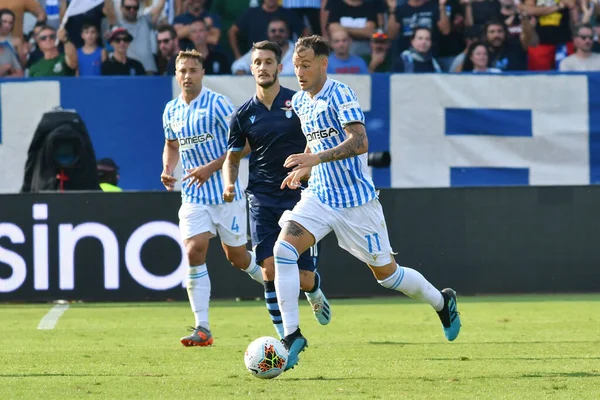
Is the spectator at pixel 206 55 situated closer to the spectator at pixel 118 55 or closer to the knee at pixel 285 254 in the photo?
the spectator at pixel 118 55

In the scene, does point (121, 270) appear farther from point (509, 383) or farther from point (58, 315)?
point (509, 383)

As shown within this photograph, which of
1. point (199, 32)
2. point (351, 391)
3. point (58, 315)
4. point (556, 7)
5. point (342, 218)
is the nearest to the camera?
point (351, 391)

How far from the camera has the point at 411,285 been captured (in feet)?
25.6

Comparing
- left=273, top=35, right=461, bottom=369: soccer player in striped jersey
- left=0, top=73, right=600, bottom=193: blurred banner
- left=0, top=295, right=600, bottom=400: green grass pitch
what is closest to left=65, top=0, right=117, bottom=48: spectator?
left=0, top=73, right=600, bottom=193: blurred banner

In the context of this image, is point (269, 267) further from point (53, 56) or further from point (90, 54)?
point (53, 56)

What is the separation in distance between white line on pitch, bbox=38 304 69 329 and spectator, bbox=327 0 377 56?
19.1 feet

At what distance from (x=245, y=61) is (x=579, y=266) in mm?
5549

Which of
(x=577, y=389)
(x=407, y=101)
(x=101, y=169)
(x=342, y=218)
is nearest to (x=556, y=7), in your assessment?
(x=407, y=101)

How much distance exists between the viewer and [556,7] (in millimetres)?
16406

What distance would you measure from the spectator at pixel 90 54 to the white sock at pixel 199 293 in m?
6.99

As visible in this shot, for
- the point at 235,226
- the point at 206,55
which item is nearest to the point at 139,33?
the point at 206,55

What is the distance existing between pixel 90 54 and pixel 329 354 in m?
8.71

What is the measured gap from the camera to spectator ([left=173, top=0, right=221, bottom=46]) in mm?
15648

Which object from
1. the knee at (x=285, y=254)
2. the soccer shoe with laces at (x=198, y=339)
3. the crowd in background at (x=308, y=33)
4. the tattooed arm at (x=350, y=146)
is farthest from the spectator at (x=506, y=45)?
the knee at (x=285, y=254)
